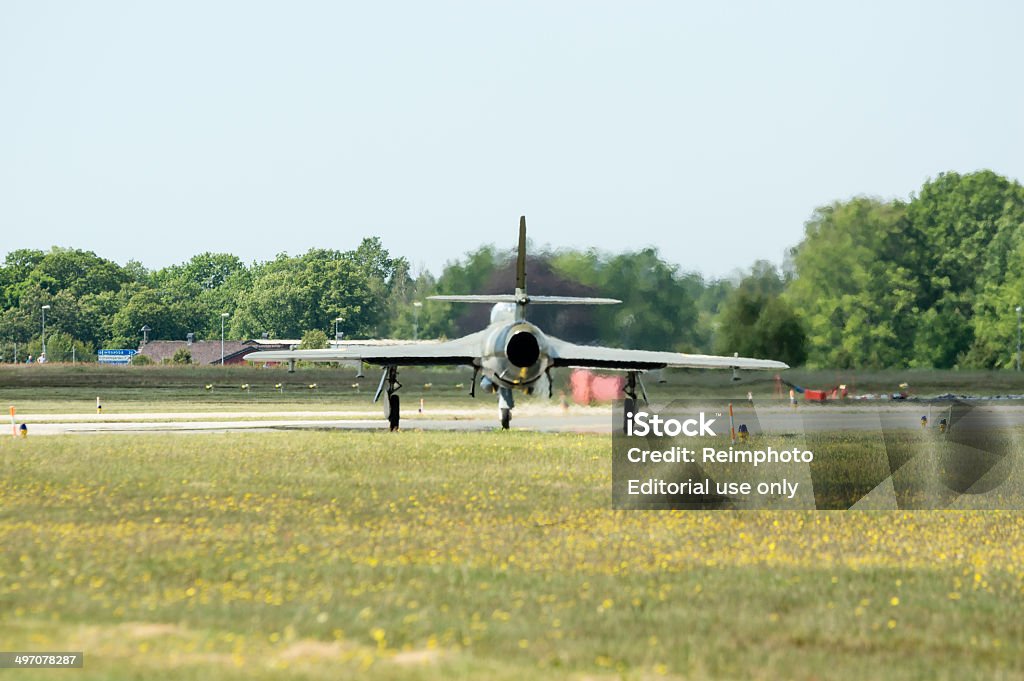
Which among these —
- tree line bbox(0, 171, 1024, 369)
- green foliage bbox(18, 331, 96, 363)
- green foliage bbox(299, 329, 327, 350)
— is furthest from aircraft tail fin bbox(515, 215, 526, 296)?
green foliage bbox(18, 331, 96, 363)

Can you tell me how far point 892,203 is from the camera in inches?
3841

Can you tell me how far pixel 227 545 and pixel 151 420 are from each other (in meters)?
31.8

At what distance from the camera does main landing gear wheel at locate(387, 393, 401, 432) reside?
131 feet

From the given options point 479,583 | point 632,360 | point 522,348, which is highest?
point 522,348

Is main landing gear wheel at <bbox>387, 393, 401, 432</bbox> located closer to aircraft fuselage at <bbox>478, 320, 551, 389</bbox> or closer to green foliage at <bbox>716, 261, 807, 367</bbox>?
aircraft fuselage at <bbox>478, 320, 551, 389</bbox>

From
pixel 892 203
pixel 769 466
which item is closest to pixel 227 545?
pixel 769 466

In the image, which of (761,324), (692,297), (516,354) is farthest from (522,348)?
(761,324)

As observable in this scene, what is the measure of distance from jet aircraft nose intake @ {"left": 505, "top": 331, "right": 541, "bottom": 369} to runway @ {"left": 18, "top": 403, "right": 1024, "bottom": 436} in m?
3.03

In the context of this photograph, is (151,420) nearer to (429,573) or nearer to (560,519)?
(560,519)

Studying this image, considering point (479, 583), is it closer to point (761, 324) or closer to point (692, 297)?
point (692, 297)

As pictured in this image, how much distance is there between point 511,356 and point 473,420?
1108cm

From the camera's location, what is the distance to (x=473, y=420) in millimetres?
48562

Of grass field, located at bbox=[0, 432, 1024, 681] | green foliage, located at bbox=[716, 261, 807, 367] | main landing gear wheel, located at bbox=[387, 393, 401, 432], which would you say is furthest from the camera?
green foliage, located at bbox=[716, 261, 807, 367]

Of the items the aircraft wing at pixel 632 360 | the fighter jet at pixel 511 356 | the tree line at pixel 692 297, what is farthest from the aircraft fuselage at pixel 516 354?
the tree line at pixel 692 297
